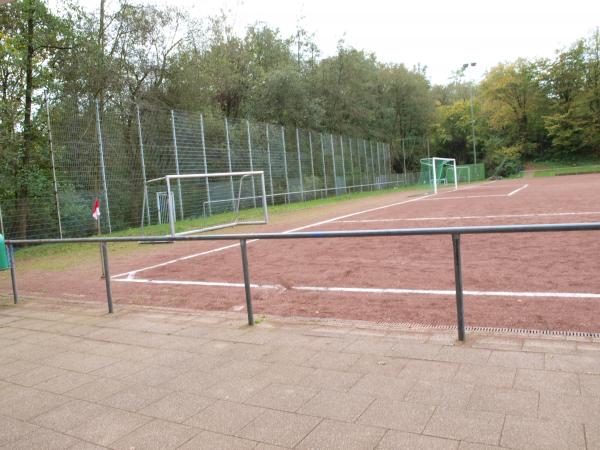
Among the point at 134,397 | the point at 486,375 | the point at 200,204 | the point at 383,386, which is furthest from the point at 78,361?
the point at 200,204

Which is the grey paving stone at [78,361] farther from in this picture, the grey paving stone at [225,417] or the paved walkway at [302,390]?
the grey paving stone at [225,417]

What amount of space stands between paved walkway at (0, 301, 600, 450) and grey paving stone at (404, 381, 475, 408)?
1 cm

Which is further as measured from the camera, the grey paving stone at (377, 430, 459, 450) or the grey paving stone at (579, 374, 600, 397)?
the grey paving stone at (579, 374, 600, 397)

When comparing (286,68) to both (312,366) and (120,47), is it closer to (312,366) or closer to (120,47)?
(120,47)

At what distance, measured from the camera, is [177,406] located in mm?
3084

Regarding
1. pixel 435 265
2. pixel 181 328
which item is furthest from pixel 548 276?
pixel 181 328

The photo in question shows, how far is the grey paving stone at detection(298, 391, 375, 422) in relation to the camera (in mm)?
2797

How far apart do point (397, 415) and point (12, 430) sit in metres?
2.21

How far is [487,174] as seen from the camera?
61500 millimetres

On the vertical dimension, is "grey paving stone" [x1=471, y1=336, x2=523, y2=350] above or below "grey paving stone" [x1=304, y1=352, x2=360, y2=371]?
above

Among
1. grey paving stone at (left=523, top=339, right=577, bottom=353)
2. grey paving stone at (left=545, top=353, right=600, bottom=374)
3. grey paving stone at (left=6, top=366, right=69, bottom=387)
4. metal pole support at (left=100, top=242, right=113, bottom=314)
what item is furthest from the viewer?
metal pole support at (left=100, top=242, right=113, bottom=314)

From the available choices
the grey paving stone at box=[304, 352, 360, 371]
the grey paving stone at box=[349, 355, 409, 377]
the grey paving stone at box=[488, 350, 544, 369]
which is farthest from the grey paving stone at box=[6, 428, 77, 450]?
the grey paving stone at box=[488, 350, 544, 369]

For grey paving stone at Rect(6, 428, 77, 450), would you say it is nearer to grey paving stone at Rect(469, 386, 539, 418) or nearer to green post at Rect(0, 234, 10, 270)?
grey paving stone at Rect(469, 386, 539, 418)

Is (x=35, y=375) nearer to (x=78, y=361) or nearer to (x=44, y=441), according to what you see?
(x=78, y=361)
